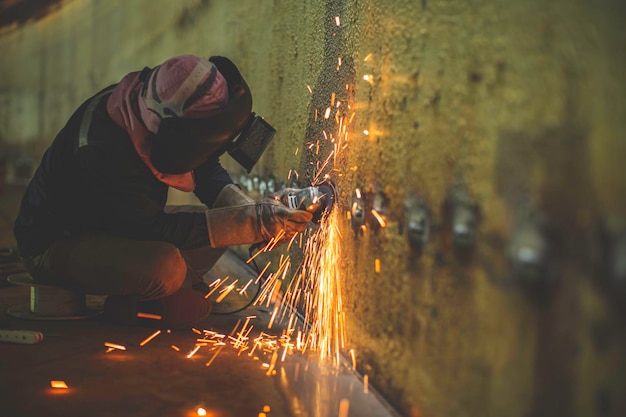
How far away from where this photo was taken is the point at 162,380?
7.16 feet

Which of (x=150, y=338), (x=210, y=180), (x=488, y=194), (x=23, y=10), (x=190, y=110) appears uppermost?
(x=23, y=10)

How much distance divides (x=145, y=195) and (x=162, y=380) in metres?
0.80

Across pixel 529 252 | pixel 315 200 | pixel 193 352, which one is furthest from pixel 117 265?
pixel 529 252

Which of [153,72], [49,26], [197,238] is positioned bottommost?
[197,238]

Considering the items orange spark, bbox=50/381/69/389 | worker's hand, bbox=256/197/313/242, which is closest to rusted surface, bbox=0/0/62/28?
worker's hand, bbox=256/197/313/242

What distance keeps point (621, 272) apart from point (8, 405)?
1663 millimetres

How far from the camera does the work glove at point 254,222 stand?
8.50ft

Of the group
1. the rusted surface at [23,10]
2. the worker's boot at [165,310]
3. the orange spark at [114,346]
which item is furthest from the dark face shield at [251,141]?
the rusted surface at [23,10]

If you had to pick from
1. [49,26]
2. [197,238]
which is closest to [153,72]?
[197,238]

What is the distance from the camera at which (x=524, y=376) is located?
1.32m

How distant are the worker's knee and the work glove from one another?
199mm

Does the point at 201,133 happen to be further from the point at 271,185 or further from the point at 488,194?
the point at 271,185

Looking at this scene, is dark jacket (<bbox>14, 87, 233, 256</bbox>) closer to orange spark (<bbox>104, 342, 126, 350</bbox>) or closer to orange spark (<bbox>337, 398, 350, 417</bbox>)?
orange spark (<bbox>104, 342, 126, 350</bbox>)

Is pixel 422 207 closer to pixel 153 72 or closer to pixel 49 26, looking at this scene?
pixel 153 72
